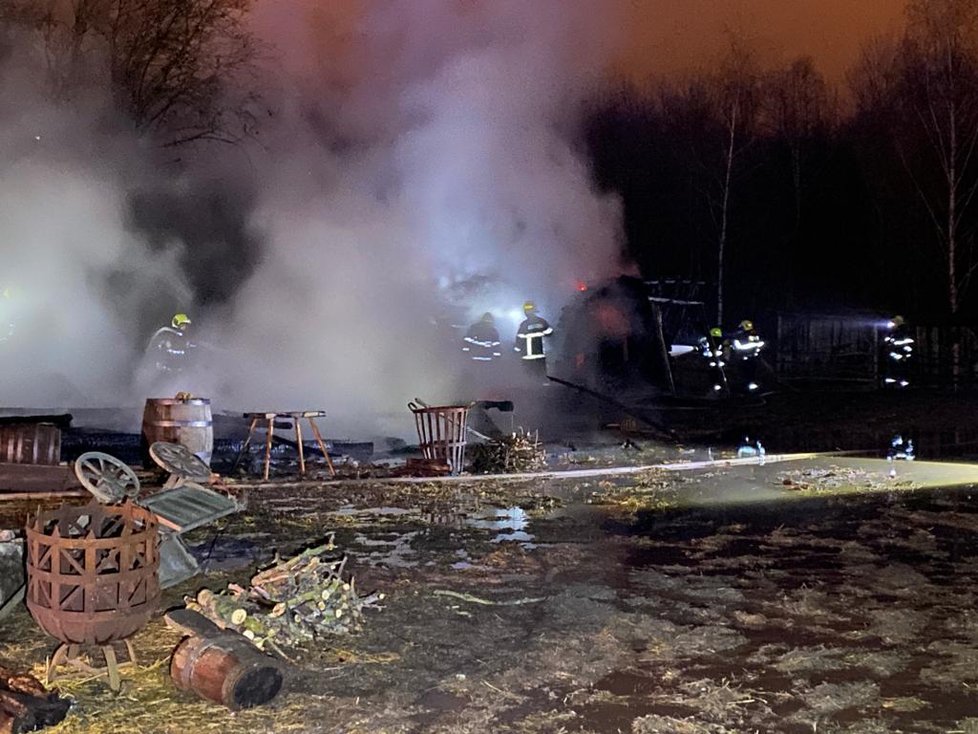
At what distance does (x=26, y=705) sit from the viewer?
12.6 ft

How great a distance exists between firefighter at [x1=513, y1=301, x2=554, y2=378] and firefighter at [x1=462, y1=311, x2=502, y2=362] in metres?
0.48

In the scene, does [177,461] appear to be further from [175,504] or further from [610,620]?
[610,620]

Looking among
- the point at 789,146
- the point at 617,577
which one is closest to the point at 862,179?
the point at 789,146

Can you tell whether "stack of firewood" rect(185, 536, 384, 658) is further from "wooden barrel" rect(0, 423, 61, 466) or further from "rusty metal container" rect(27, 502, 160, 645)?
"wooden barrel" rect(0, 423, 61, 466)

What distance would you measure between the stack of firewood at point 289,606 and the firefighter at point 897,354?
20667 millimetres

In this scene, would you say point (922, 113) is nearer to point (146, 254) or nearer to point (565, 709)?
point (146, 254)

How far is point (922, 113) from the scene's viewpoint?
92.4 feet

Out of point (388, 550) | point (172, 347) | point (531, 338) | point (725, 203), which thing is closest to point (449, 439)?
point (388, 550)

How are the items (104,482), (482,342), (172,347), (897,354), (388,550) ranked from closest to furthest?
1. (104,482)
2. (388,550)
3. (172,347)
4. (482,342)
5. (897,354)

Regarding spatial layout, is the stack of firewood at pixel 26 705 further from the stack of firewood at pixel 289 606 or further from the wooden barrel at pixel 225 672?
the stack of firewood at pixel 289 606

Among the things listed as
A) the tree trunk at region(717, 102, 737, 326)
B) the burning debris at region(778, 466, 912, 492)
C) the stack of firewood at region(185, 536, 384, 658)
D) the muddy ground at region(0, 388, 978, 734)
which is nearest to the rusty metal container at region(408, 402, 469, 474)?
the muddy ground at region(0, 388, 978, 734)

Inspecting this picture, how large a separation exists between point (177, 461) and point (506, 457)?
5.94 meters

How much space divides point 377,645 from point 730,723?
207cm

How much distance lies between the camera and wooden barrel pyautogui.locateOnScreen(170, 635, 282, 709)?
4.21m
